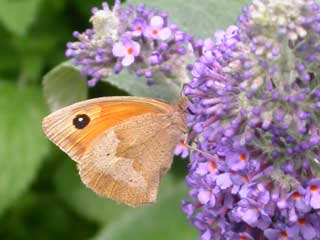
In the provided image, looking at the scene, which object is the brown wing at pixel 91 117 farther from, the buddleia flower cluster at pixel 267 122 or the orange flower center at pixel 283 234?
the orange flower center at pixel 283 234

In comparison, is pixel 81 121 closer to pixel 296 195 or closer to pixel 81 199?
pixel 296 195

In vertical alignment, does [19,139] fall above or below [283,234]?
below

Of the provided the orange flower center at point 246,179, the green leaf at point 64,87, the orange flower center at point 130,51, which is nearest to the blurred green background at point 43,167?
the green leaf at point 64,87

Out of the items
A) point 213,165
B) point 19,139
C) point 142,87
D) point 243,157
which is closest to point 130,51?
point 142,87

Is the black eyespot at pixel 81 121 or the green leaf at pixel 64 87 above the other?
the black eyespot at pixel 81 121

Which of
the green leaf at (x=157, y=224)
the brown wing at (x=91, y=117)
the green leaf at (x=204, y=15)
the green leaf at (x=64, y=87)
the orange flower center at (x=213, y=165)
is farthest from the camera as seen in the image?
the green leaf at (x=157, y=224)

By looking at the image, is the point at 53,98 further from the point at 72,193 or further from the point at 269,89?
the point at 269,89

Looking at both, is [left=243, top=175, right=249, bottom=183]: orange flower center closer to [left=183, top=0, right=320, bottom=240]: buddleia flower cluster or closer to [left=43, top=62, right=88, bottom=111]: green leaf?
[left=183, top=0, right=320, bottom=240]: buddleia flower cluster
